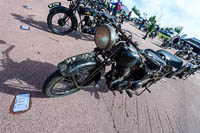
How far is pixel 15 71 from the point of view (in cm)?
221

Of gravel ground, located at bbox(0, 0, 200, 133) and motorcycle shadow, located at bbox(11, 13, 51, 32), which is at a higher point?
motorcycle shadow, located at bbox(11, 13, 51, 32)

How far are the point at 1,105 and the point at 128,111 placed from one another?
251 centimetres

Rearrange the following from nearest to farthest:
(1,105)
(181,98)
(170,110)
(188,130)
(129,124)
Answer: (1,105)
(129,124)
(188,130)
(170,110)
(181,98)

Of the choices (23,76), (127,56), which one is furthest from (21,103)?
(127,56)

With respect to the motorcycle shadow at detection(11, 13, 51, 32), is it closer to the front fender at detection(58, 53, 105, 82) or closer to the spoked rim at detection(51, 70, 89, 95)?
the spoked rim at detection(51, 70, 89, 95)

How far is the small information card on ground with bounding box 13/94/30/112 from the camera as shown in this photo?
1673mm

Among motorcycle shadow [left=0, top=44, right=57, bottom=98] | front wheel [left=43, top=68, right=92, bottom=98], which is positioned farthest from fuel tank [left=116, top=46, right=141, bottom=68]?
motorcycle shadow [left=0, top=44, right=57, bottom=98]

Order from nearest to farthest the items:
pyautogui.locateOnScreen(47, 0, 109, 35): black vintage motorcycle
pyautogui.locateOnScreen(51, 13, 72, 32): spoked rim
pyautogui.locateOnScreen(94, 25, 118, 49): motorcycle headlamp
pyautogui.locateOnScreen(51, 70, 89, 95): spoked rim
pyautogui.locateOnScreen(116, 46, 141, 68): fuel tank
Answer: pyautogui.locateOnScreen(94, 25, 118, 49): motorcycle headlamp < pyautogui.locateOnScreen(116, 46, 141, 68): fuel tank < pyautogui.locateOnScreen(51, 70, 89, 95): spoked rim < pyautogui.locateOnScreen(47, 0, 109, 35): black vintage motorcycle < pyautogui.locateOnScreen(51, 13, 72, 32): spoked rim

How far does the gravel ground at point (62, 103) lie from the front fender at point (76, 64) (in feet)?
2.74

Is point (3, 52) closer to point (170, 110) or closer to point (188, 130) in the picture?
point (170, 110)

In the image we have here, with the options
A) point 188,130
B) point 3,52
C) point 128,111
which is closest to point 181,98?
point 188,130

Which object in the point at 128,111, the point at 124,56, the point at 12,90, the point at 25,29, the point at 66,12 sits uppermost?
the point at 66,12

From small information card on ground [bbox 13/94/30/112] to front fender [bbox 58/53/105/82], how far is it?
928mm

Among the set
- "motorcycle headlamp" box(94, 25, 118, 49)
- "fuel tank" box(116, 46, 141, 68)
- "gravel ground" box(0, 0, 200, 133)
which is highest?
"motorcycle headlamp" box(94, 25, 118, 49)
